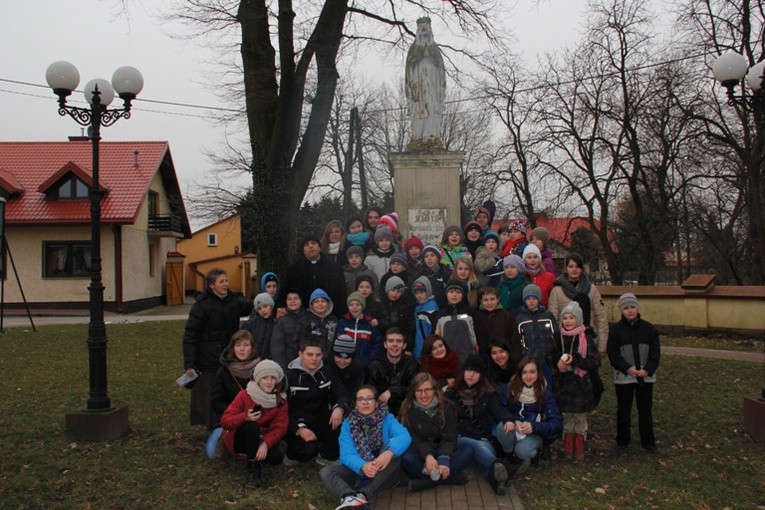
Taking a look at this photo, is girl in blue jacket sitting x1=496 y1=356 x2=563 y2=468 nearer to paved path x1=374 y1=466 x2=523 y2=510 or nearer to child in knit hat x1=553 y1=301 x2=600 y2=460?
child in knit hat x1=553 y1=301 x2=600 y2=460

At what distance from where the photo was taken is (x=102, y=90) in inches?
291

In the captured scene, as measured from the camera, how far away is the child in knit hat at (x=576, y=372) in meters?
5.82

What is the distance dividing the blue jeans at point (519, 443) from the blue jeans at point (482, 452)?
121mm

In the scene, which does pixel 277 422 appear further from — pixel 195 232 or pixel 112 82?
pixel 195 232

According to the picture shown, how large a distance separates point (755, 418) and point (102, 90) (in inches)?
299

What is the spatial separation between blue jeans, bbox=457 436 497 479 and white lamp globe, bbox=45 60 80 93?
5.54 metres

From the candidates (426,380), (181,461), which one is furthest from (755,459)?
(181,461)

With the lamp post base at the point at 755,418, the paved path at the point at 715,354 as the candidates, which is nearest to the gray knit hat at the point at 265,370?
the lamp post base at the point at 755,418

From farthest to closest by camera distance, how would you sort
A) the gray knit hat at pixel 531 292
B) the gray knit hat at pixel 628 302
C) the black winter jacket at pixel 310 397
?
the gray knit hat at pixel 531 292
the gray knit hat at pixel 628 302
the black winter jacket at pixel 310 397

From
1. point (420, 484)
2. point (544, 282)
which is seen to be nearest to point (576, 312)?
point (544, 282)

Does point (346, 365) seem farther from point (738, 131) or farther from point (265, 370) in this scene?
point (738, 131)

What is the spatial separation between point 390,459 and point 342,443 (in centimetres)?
39

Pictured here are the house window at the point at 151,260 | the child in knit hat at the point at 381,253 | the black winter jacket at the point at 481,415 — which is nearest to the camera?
the black winter jacket at the point at 481,415

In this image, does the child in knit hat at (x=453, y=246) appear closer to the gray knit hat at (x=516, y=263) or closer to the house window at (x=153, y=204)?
the gray knit hat at (x=516, y=263)
